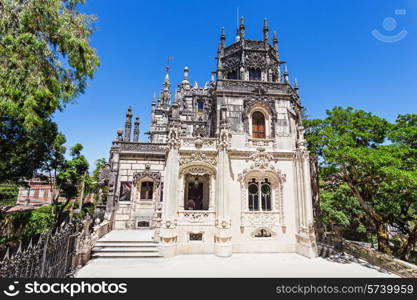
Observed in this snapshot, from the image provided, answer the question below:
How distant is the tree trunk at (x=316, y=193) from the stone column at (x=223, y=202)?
25.2 ft

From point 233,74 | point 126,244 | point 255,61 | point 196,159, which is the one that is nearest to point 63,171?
point 126,244

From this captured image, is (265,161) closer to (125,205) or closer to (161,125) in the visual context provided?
(125,205)

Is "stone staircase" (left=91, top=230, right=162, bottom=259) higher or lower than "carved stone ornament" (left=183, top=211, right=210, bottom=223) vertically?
lower

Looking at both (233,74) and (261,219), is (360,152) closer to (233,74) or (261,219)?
(261,219)

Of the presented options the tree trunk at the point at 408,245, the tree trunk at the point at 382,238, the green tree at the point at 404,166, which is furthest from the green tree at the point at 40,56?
the tree trunk at the point at 408,245

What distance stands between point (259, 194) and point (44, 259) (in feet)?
35.0

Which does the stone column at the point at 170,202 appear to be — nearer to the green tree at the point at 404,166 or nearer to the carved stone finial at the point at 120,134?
the carved stone finial at the point at 120,134

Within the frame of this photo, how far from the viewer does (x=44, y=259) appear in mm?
5871

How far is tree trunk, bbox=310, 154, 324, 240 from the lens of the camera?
49.0 ft

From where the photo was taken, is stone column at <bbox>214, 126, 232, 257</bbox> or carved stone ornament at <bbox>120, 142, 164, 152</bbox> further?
carved stone ornament at <bbox>120, 142, 164, 152</bbox>

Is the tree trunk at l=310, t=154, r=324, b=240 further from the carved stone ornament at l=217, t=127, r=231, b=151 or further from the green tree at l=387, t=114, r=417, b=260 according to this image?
the carved stone ornament at l=217, t=127, r=231, b=151

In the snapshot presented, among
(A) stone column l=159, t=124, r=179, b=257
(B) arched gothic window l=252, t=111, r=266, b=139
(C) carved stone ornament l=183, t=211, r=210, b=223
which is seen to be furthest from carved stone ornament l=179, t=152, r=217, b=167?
(B) arched gothic window l=252, t=111, r=266, b=139

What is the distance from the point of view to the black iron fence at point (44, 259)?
475cm

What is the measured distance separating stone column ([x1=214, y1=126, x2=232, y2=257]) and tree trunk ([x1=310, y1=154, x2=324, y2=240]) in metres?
7.68
